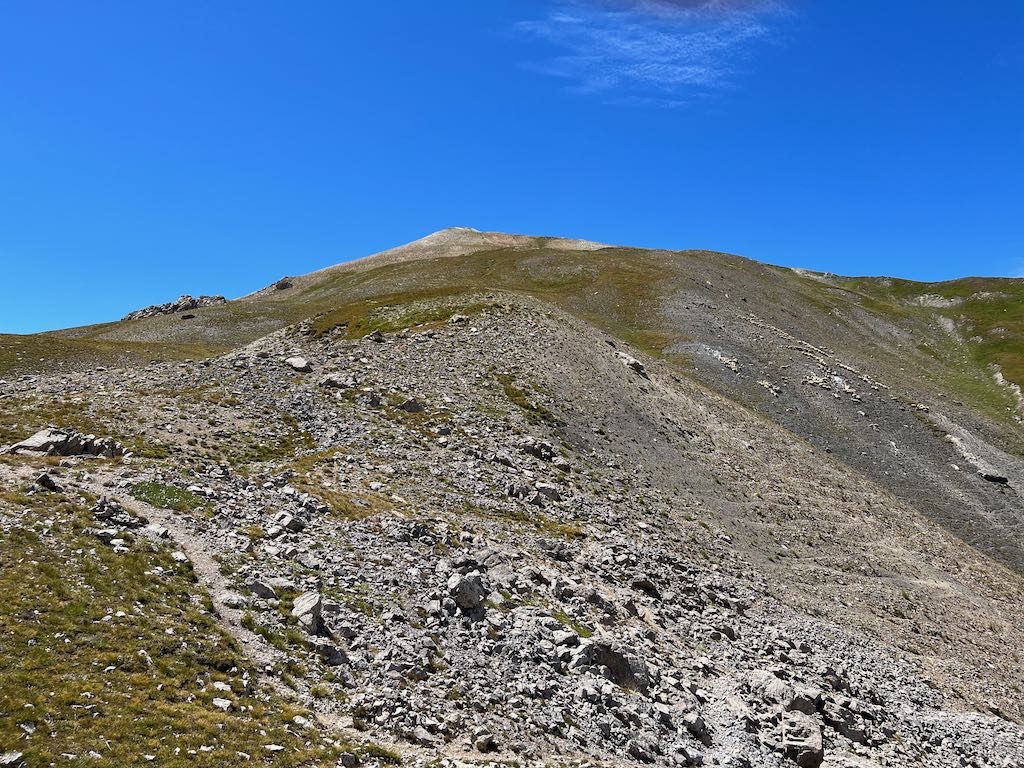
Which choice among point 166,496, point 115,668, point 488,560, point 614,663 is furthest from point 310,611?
point 614,663

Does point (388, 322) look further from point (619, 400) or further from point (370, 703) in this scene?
point (370, 703)

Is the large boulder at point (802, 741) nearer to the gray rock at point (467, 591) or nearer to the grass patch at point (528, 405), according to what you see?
the gray rock at point (467, 591)

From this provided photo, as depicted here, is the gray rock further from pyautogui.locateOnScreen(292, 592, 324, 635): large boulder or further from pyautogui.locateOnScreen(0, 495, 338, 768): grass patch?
pyautogui.locateOnScreen(0, 495, 338, 768): grass patch

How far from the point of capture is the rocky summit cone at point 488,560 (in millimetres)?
16344

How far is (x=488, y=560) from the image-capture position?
26250 mm

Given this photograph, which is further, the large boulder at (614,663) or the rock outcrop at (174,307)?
the rock outcrop at (174,307)

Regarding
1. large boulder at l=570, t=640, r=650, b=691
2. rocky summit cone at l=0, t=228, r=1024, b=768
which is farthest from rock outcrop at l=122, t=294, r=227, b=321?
large boulder at l=570, t=640, r=650, b=691

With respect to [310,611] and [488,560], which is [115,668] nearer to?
[310,611]

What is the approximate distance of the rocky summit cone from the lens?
643 inches

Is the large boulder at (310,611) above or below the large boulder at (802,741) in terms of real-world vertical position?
above

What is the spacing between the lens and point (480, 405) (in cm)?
4522

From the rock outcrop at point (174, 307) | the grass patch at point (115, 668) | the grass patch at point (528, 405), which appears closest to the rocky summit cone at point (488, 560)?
the grass patch at point (115, 668)

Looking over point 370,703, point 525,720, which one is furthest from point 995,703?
point 370,703

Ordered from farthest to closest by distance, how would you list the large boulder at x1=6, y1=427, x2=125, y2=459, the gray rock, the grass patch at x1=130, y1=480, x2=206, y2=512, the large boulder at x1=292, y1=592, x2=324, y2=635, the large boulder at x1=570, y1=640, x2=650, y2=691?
the large boulder at x1=6, y1=427, x2=125, y2=459, the grass patch at x1=130, y1=480, x2=206, y2=512, the gray rock, the large boulder at x1=570, y1=640, x2=650, y2=691, the large boulder at x1=292, y1=592, x2=324, y2=635
